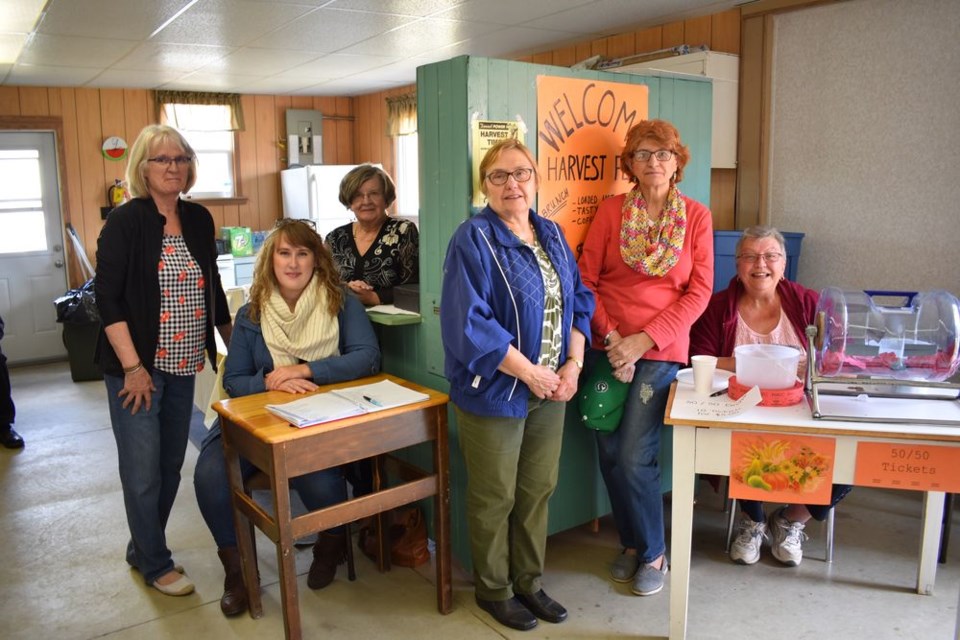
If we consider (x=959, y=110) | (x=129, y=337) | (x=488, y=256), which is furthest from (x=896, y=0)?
(x=129, y=337)

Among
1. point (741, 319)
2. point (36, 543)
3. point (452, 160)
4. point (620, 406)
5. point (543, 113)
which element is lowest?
point (36, 543)

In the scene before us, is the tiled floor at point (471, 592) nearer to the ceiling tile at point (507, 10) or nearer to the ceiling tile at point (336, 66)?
the ceiling tile at point (507, 10)

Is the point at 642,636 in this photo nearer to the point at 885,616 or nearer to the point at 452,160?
the point at 885,616

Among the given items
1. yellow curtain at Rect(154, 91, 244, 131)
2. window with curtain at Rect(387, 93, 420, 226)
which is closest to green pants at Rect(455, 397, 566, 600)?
window with curtain at Rect(387, 93, 420, 226)

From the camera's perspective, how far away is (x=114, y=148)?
6.68 m

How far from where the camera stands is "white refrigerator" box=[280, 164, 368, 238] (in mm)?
6984

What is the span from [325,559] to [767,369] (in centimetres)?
157

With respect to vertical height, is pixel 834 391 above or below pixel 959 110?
below

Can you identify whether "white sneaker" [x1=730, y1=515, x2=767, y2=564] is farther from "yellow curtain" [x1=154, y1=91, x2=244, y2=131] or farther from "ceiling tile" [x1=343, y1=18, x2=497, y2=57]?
"yellow curtain" [x1=154, y1=91, x2=244, y2=131]

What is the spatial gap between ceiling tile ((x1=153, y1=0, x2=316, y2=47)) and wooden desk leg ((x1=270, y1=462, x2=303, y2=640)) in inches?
108

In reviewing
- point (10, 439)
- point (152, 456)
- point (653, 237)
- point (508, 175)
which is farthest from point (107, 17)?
point (653, 237)

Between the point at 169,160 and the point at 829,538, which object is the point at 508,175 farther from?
the point at 829,538

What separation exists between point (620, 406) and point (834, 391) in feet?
2.12

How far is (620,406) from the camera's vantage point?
2514 millimetres
